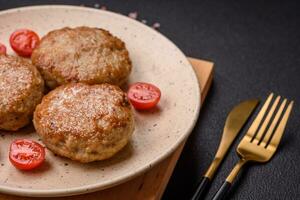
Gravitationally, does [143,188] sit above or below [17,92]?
below

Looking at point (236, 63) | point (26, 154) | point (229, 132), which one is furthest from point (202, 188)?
point (236, 63)

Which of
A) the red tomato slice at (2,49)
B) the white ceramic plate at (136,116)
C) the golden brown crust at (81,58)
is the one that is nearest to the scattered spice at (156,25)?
the white ceramic plate at (136,116)

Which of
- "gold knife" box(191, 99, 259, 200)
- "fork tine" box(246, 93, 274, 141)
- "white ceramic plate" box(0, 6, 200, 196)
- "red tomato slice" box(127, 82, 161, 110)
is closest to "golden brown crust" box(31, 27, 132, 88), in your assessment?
"red tomato slice" box(127, 82, 161, 110)

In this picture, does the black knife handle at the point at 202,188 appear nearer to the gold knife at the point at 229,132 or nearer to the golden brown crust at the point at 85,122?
the gold knife at the point at 229,132

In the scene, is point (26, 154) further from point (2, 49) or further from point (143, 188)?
point (2, 49)

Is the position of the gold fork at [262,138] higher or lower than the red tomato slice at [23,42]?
higher

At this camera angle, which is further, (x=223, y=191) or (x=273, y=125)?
(x=273, y=125)
